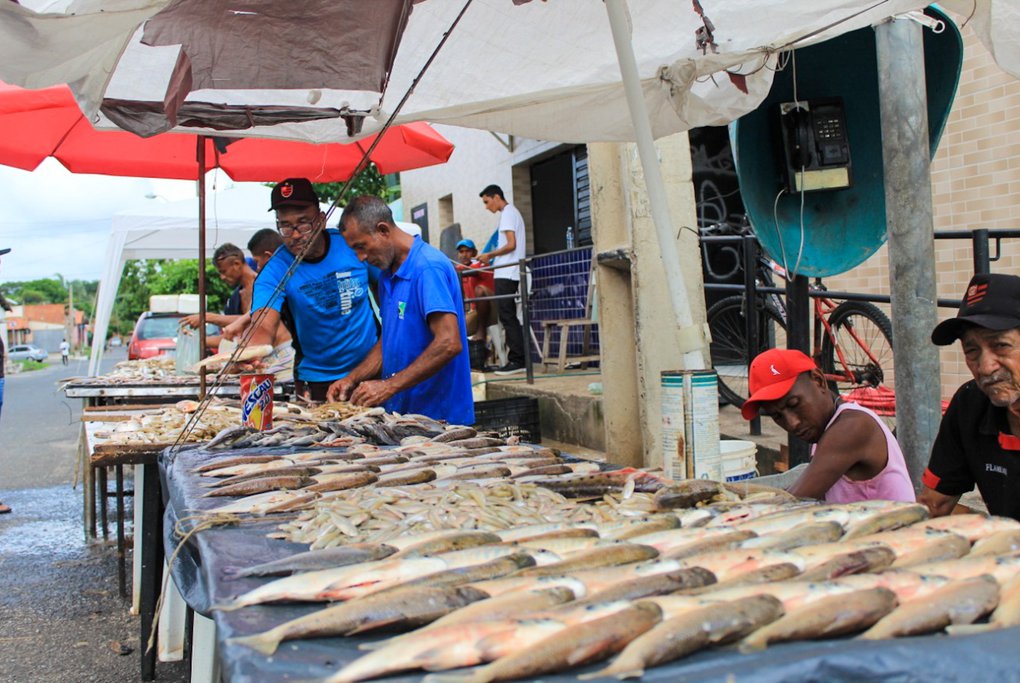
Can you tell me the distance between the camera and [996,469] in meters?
3.15

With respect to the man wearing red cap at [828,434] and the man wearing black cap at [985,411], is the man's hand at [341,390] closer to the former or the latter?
the man wearing red cap at [828,434]

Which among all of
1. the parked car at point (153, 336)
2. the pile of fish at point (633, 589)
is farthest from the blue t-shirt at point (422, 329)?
the parked car at point (153, 336)

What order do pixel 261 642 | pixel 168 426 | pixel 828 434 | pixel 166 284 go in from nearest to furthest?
1. pixel 261 642
2. pixel 828 434
3. pixel 168 426
4. pixel 166 284

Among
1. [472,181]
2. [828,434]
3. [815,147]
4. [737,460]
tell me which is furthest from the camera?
[472,181]

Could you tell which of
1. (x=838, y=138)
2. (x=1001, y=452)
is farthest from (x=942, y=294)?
(x=1001, y=452)

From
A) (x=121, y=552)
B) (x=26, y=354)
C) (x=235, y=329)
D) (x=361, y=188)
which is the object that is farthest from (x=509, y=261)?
(x=26, y=354)

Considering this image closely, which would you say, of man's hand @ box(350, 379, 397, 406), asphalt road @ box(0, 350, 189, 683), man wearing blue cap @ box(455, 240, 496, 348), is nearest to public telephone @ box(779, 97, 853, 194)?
man's hand @ box(350, 379, 397, 406)

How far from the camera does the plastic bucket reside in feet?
13.1

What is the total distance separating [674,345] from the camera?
605 cm

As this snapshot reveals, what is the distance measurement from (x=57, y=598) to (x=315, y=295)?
2.65 m

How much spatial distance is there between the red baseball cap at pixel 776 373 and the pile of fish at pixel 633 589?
1.34 m

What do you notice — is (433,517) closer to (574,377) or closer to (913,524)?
(913,524)

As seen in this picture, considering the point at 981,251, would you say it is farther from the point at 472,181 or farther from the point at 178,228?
the point at 472,181

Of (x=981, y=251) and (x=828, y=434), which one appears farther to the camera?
(x=981, y=251)
